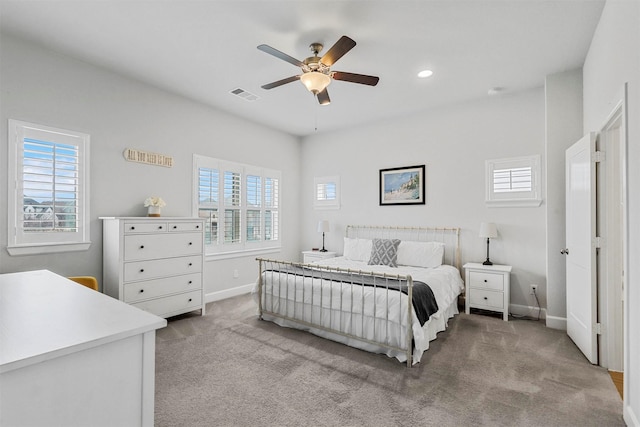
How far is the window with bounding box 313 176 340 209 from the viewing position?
6066 mm

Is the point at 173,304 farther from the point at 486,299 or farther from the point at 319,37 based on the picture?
the point at 486,299

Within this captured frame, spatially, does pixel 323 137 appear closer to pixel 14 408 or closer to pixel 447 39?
pixel 447 39

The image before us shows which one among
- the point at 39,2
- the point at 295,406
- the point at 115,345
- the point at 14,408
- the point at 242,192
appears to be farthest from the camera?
the point at 242,192

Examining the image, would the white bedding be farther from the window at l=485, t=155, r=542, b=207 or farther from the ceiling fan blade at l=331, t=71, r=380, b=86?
the ceiling fan blade at l=331, t=71, r=380, b=86

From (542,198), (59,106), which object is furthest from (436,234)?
(59,106)

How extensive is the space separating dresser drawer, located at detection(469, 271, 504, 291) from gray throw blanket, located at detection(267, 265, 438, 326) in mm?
1226

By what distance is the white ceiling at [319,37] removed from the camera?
2611mm

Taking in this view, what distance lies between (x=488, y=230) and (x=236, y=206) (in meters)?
3.85

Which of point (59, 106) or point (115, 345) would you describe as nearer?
point (115, 345)

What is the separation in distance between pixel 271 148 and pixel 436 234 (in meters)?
3.32

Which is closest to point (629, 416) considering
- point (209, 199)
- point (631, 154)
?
point (631, 154)

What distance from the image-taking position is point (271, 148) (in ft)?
19.6

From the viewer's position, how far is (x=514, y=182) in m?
4.33

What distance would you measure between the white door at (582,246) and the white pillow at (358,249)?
8.29 feet
